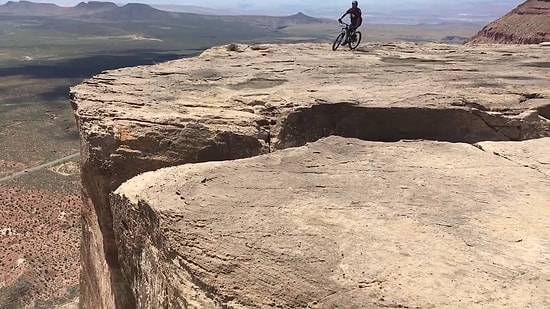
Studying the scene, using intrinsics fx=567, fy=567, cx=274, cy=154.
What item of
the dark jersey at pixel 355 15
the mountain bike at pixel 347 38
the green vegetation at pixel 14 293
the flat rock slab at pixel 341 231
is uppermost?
the dark jersey at pixel 355 15

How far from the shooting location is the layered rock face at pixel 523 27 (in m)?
62.3

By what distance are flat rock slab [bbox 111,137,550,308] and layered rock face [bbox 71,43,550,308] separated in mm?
18

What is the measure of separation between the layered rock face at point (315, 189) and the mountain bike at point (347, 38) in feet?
17.2

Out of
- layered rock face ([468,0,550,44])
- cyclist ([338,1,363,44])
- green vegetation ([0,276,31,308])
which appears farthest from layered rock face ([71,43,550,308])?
layered rock face ([468,0,550,44])

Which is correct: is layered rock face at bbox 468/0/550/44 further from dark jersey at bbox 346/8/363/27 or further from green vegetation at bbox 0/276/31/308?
green vegetation at bbox 0/276/31/308

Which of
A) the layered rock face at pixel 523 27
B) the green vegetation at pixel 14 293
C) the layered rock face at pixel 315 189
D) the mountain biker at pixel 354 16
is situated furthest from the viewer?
the layered rock face at pixel 523 27

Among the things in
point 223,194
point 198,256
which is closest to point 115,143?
point 223,194

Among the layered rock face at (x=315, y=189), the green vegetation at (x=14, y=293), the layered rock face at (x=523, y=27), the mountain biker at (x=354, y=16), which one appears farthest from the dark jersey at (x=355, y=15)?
the layered rock face at (x=523, y=27)

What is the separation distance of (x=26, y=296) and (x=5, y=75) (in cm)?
9741

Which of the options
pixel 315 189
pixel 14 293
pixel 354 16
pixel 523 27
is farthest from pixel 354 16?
pixel 523 27

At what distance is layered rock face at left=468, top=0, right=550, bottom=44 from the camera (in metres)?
62.3

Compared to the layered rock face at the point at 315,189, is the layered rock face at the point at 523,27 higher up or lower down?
higher up

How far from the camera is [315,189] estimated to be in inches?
249

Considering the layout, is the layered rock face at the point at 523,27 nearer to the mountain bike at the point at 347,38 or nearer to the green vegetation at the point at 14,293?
the mountain bike at the point at 347,38
